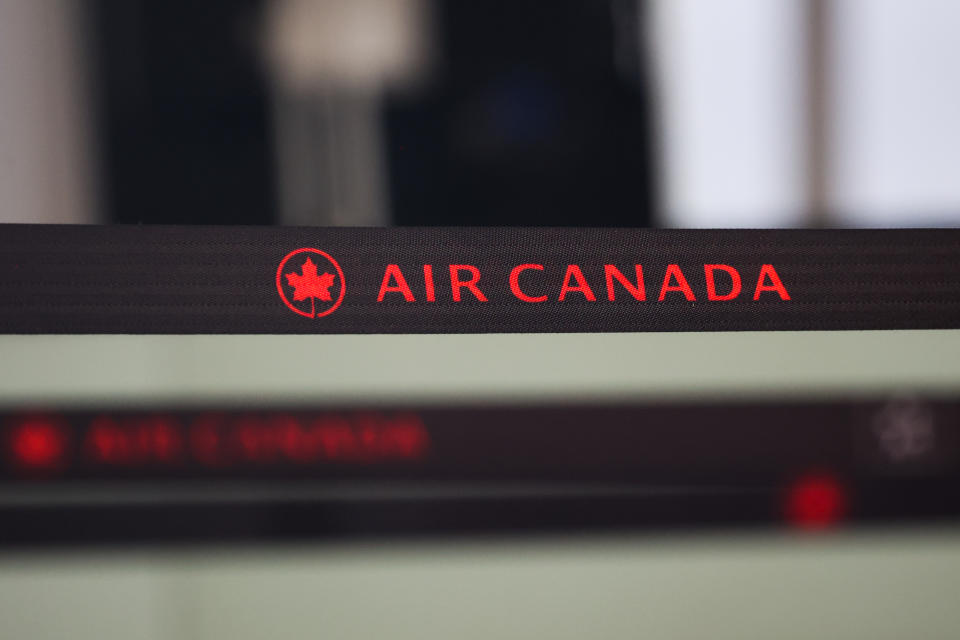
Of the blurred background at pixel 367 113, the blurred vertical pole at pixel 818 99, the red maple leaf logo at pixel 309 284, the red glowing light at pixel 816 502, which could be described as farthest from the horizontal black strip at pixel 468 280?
the blurred vertical pole at pixel 818 99

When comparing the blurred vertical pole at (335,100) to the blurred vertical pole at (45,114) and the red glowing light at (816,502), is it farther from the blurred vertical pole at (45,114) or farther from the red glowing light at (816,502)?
the red glowing light at (816,502)

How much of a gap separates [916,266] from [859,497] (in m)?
0.16

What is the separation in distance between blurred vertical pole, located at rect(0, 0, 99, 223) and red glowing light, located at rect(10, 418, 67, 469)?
0.17 meters

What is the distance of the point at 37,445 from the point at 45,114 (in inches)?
17.1

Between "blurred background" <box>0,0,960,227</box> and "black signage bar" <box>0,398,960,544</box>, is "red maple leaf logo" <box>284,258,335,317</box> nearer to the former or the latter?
"black signage bar" <box>0,398,960,544</box>

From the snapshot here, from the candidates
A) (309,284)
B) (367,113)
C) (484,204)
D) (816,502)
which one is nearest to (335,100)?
(367,113)

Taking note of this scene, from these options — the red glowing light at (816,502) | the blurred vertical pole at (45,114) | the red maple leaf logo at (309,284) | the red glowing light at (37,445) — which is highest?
the blurred vertical pole at (45,114)

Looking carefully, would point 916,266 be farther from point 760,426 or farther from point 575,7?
point 575,7

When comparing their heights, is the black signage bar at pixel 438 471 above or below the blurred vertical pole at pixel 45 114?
below

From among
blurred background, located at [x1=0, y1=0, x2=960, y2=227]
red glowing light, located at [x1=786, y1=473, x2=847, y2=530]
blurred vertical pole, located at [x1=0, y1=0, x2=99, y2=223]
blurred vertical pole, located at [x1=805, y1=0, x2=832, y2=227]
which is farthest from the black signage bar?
blurred vertical pole, located at [x1=805, y1=0, x2=832, y2=227]

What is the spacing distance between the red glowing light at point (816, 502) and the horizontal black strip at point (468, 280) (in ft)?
0.36

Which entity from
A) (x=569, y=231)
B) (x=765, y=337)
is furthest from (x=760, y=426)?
(x=569, y=231)

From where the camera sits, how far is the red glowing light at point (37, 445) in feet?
1.42

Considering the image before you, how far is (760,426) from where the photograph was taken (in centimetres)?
46
